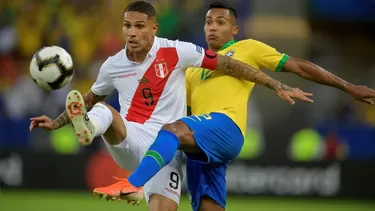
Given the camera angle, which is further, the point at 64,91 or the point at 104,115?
the point at 64,91

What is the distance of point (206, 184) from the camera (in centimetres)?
691

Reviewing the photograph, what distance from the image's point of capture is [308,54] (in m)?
16.8

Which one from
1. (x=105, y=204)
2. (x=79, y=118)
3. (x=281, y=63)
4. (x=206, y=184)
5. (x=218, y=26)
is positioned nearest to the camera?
(x=79, y=118)

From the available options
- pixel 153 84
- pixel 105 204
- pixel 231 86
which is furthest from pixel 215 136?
pixel 105 204

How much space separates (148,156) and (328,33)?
1297cm

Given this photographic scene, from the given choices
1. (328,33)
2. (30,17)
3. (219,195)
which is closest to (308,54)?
(328,33)

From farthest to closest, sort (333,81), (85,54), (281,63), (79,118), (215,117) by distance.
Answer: (85,54) < (281,63) < (333,81) < (215,117) < (79,118)

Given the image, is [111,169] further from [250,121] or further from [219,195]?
[219,195]

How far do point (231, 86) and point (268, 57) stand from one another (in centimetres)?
44

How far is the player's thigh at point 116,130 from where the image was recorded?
245 inches

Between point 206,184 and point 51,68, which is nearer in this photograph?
point 51,68

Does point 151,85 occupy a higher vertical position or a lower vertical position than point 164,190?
higher

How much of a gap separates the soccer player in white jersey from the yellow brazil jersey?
147 millimetres

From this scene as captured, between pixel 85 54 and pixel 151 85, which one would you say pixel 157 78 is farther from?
pixel 85 54
